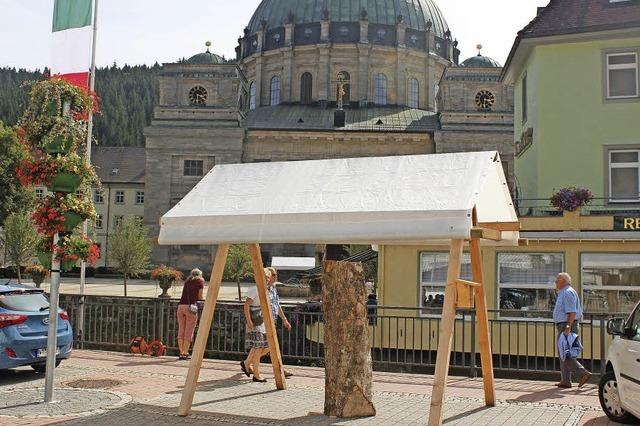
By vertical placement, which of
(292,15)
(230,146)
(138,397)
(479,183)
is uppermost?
(292,15)

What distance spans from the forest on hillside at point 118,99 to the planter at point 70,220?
12840cm

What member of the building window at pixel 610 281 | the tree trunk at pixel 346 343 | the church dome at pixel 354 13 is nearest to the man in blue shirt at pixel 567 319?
the tree trunk at pixel 346 343

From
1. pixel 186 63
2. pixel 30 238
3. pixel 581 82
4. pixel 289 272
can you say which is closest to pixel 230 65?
pixel 186 63

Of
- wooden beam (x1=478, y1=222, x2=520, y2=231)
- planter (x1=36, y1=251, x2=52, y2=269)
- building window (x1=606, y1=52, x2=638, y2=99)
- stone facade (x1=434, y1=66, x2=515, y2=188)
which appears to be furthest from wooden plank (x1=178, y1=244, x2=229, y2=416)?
stone facade (x1=434, y1=66, x2=515, y2=188)

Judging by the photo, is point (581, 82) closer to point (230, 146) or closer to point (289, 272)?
point (289, 272)

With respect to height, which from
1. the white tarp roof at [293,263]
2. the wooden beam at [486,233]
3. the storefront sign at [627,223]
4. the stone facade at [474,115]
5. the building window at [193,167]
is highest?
the stone facade at [474,115]

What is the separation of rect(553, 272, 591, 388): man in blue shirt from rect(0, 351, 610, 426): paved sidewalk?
0.26 meters

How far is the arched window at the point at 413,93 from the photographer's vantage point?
7019 centimetres

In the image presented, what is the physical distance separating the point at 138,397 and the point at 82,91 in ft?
14.4

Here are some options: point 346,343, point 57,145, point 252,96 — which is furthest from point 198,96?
point 346,343

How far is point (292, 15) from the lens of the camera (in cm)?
7169

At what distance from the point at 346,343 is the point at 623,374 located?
3.23 metres

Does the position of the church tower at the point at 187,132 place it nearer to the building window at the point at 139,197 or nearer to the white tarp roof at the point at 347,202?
the building window at the point at 139,197

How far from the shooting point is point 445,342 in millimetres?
7727
